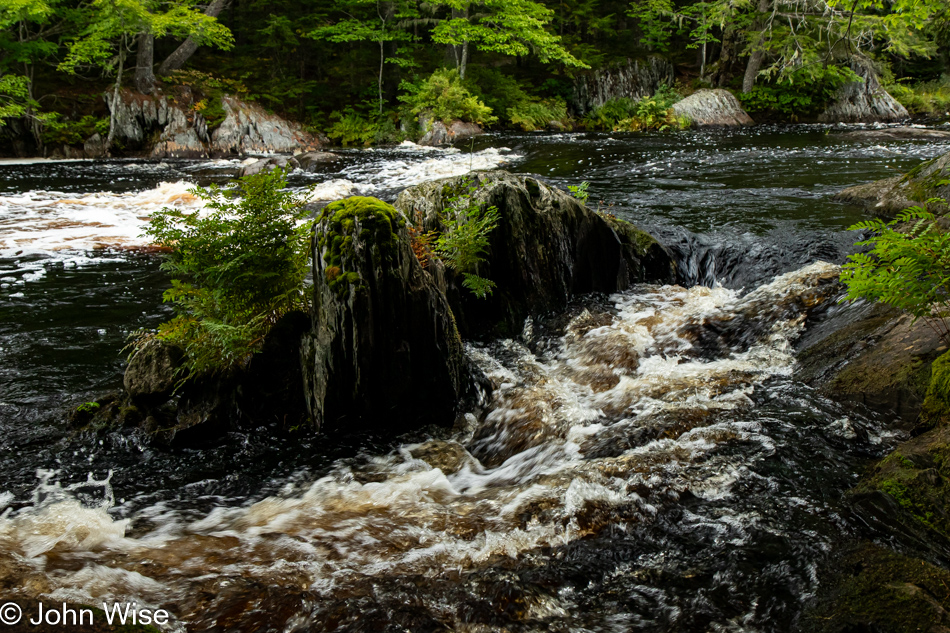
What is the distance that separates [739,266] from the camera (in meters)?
7.21

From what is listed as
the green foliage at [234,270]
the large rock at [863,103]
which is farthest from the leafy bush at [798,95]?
the green foliage at [234,270]

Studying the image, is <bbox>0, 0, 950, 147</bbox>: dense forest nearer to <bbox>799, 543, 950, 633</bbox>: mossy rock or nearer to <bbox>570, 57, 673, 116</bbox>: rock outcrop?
<bbox>570, 57, 673, 116</bbox>: rock outcrop

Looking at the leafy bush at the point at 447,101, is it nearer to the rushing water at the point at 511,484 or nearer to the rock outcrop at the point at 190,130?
the rock outcrop at the point at 190,130

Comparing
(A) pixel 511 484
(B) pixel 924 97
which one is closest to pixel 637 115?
(B) pixel 924 97

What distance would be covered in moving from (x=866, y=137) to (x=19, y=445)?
21.1 m

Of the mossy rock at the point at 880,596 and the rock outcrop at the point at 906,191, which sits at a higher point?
the rock outcrop at the point at 906,191

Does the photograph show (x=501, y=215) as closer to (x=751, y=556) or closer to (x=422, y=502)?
(x=422, y=502)

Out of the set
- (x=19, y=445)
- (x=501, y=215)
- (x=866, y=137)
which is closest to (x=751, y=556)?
(x=501, y=215)

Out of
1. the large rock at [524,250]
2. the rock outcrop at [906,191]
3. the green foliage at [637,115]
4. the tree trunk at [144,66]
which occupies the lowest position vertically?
the large rock at [524,250]

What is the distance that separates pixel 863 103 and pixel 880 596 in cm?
Answer: 2791

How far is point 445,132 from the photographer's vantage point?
875 inches

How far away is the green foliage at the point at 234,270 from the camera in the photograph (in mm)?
4281

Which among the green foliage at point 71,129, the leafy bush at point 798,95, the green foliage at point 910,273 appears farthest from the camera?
the leafy bush at point 798,95

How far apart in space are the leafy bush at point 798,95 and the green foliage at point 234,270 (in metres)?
25.5
